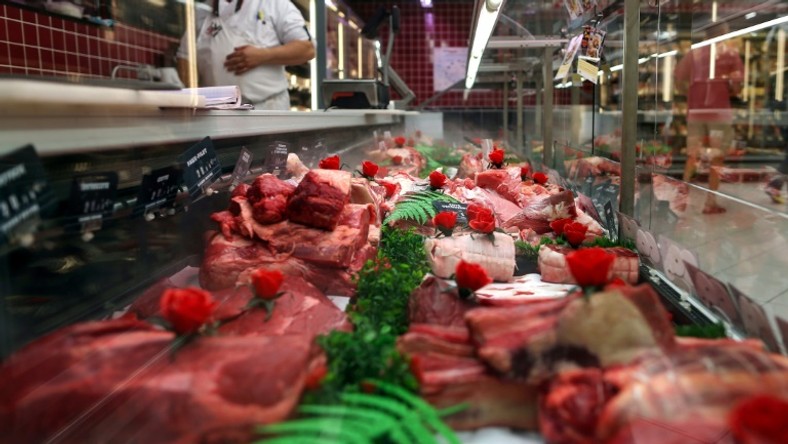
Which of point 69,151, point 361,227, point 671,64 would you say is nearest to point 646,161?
point 361,227

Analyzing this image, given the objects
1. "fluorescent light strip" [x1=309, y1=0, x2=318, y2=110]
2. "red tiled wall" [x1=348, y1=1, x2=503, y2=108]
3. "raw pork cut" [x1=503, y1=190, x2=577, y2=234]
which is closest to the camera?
"raw pork cut" [x1=503, y1=190, x2=577, y2=234]

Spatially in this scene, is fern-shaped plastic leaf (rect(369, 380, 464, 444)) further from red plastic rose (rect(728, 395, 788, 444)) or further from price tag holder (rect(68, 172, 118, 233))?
price tag holder (rect(68, 172, 118, 233))

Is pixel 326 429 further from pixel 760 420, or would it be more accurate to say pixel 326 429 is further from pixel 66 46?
pixel 66 46

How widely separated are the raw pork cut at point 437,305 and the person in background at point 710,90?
4.71m

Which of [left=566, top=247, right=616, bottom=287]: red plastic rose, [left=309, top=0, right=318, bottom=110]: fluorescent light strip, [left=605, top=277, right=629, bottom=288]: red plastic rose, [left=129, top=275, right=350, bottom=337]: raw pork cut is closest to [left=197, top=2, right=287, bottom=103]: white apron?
[left=309, top=0, right=318, bottom=110]: fluorescent light strip

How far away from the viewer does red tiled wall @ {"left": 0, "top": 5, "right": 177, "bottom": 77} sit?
3.89m

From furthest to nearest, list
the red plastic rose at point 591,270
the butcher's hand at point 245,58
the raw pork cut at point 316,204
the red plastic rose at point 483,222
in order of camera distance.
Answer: the butcher's hand at point 245,58, the red plastic rose at point 483,222, the raw pork cut at point 316,204, the red plastic rose at point 591,270

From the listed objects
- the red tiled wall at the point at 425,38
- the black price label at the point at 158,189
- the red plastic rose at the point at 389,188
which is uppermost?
the red tiled wall at the point at 425,38

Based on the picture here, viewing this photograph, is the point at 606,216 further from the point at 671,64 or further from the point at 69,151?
the point at 671,64

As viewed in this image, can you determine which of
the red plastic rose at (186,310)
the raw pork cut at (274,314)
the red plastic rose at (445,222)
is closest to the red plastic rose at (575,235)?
the red plastic rose at (445,222)

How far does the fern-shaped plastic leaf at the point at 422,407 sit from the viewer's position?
3.08ft

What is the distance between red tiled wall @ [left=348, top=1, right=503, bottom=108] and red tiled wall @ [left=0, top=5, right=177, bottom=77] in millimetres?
8838

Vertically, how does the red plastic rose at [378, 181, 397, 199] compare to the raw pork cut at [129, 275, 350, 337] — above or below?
above

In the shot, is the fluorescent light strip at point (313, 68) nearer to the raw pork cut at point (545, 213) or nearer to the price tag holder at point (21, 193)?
the raw pork cut at point (545, 213)
